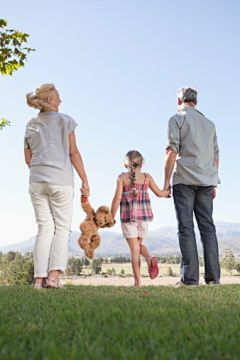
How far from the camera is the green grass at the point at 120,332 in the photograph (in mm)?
1453

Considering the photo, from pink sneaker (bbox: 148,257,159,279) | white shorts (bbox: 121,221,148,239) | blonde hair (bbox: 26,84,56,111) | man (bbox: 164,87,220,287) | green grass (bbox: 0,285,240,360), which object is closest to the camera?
green grass (bbox: 0,285,240,360)

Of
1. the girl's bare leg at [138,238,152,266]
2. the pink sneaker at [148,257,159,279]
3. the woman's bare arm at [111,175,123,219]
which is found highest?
the woman's bare arm at [111,175,123,219]

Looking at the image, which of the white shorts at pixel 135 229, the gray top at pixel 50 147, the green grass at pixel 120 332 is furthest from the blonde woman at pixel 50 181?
the green grass at pixel 120 332

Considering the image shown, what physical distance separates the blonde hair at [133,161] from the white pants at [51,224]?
4.64 feet

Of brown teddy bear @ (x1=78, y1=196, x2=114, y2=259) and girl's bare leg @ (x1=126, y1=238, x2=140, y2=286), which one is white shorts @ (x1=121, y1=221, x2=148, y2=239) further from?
brown teddy bear @ (x1=78, y1=196, x2=114, y2=259)

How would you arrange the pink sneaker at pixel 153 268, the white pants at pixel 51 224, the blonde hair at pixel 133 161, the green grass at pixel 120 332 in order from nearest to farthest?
the green grass at pixel 120 332
the white pants at pixel 51 224
the pink sneaker at pixel 153 268
the blonde hair at pixel 133 161

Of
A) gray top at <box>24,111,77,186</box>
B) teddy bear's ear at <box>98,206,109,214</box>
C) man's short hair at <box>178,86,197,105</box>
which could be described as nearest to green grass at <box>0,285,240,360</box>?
gray top at <box>24,111,77,186</box>

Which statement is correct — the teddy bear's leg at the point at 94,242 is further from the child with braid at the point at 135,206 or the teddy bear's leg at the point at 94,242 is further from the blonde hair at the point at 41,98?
the blonde hair at the point at 41,98

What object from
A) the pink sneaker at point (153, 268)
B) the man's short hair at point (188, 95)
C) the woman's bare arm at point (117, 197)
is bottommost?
the pink sneaker at point (153, 268)

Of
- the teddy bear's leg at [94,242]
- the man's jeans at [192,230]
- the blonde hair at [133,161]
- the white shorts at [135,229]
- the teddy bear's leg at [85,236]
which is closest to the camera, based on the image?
the teddy bear's leg at [85,236]

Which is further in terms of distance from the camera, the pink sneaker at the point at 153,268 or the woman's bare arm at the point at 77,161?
the pink sneaker at the point at 153,268

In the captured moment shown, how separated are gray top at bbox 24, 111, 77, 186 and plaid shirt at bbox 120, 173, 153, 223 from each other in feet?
4.42

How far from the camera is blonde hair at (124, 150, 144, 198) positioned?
5.27 m

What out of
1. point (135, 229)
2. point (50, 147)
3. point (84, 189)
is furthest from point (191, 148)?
point (50, 147)
